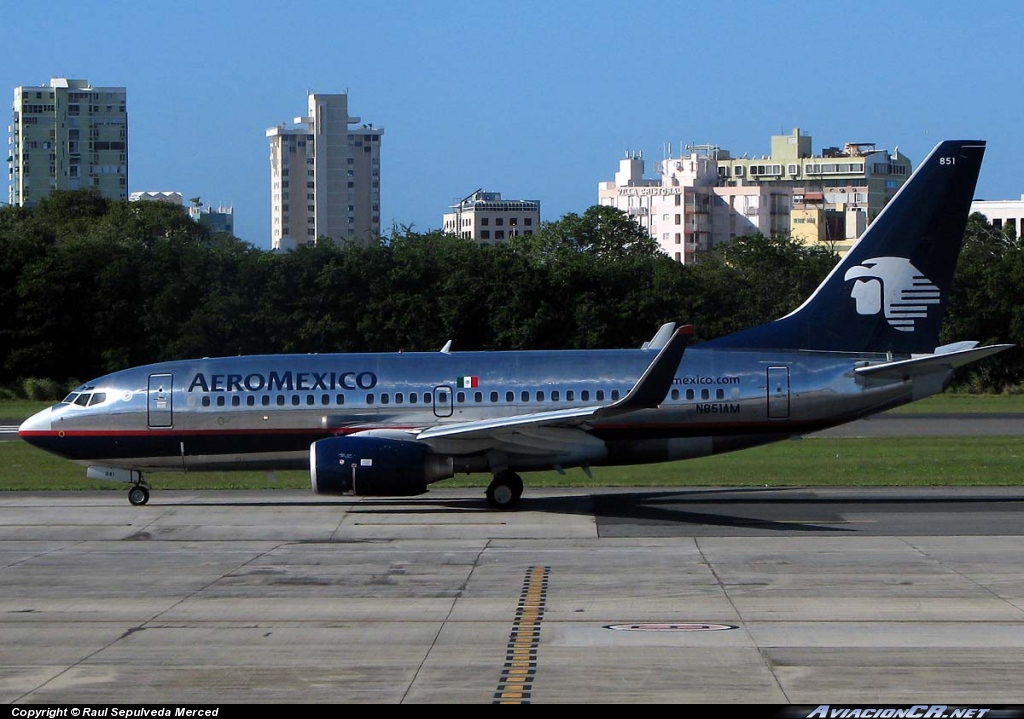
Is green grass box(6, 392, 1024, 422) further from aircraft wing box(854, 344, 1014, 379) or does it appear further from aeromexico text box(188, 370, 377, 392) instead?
aeromexico text box(188, 370, 377, 392)

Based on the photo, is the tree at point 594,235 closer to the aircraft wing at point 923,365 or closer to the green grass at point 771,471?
the green grass at point 771,471

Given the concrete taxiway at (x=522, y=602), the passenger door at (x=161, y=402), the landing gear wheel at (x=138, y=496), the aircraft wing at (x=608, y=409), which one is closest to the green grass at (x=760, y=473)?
the passenger door at (x=161, y=402)

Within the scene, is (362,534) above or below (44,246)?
below

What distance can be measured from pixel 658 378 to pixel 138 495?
11860 mm

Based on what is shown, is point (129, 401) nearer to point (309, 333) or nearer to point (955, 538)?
point (955, 538)

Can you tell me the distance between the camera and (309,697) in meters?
12.8

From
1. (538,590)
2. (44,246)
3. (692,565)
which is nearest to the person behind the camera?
(538,590)

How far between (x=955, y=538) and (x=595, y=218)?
110285mm

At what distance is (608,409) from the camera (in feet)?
84.5

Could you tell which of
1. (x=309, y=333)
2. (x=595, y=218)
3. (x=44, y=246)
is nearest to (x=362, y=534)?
(x=309, y=333)

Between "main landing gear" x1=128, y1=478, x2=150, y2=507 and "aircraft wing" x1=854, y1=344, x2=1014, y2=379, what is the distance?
15457 mm

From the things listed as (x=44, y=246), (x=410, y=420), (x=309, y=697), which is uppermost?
(x=44, y=246)

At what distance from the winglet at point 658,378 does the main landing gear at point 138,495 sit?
10.7 meters

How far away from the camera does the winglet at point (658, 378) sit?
25.0 metres
